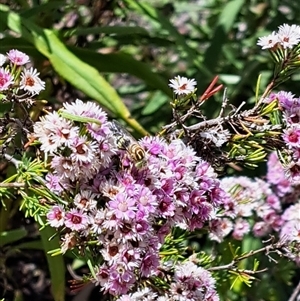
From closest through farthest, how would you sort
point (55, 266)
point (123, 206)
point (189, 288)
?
1. point (123, 206)
2. point (189, 288)
3. point (55, 266)

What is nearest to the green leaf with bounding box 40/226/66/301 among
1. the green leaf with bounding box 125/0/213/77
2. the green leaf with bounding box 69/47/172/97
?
the green leaf with bounding box 69/47/172/97

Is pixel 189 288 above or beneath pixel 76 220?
beneath

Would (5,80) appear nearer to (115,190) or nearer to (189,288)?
(115,190)

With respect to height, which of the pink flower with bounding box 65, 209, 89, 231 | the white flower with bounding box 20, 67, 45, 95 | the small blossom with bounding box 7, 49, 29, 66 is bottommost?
the pink flower with bounding box 65, 209, 89, 231

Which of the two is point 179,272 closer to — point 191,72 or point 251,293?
point 251,293

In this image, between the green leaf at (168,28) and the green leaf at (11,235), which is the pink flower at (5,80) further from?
the green leaf at (168,28)

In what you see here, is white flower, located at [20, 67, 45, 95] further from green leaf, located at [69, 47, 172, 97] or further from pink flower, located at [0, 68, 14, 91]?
green leaf, located at [69, 47, 172, 97]

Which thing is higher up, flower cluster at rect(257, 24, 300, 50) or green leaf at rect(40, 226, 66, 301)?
flower cluster at rect(257, 24, 300, 50)

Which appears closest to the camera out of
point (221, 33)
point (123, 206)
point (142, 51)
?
point (123, 206)

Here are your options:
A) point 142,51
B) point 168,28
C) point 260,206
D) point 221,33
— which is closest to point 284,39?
point 260,206
